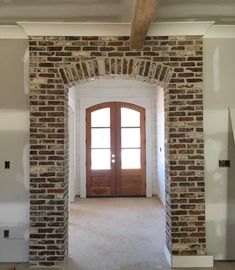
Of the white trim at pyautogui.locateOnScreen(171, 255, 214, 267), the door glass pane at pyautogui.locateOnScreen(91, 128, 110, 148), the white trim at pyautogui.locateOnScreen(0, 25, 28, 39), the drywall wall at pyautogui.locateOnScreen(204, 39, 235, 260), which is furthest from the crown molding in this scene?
the door glass pane at pyautogui.locateOnScreen(91, 128, 110, 148)

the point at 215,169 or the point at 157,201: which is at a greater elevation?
the point at 215,169

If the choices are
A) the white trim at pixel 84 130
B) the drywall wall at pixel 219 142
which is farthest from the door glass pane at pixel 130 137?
the drywall wall at pixel 219 142

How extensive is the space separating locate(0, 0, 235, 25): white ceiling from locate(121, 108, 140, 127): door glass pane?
15.7 feet

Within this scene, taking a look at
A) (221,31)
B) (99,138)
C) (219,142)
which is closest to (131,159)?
(99,138)

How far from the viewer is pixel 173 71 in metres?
4.22

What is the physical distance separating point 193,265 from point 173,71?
2.34 m

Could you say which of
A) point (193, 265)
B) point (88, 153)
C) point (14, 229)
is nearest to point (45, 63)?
point (14, 229)

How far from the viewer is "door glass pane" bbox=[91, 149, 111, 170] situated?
8742 mm

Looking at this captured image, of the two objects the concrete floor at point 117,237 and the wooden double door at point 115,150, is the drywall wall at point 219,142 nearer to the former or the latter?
the concrete floor at point 117,237

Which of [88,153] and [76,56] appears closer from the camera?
[76,56]

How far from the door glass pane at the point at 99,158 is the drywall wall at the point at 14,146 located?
14.7ft

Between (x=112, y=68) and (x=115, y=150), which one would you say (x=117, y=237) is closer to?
(x=112, y=68)

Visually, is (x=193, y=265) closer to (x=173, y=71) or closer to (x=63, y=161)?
(x=63, y=161)

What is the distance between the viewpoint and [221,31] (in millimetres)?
4309
